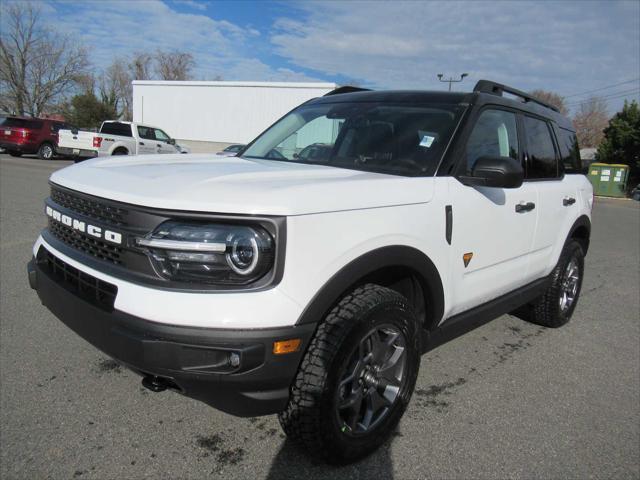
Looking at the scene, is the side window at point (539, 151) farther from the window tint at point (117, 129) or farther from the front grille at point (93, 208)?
the window tint at point (117, 129)

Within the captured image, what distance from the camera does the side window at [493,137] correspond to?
2.98 m

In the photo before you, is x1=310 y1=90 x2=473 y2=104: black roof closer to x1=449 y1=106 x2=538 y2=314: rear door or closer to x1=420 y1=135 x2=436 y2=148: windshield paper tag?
x1=449 y1=106 x2=538 y2=314: rear door

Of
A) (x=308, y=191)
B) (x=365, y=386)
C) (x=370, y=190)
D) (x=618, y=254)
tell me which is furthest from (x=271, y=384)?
(x=618, y=254)

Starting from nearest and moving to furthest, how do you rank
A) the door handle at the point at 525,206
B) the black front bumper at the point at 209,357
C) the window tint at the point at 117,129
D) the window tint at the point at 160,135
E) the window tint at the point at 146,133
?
the black front bumper at the point at 209,357, the door handle at the point at 525,206, the window tint at the point at 117,129, the window tint at the point at 146,133, the window tint at the point at 160,135

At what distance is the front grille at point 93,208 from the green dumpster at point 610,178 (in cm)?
2680

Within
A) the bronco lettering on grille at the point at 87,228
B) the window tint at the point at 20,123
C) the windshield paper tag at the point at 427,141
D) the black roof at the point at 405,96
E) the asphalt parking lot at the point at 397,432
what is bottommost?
the asphalt parking lot at the point at 397,432

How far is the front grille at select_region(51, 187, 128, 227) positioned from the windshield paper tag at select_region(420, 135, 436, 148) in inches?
66.8

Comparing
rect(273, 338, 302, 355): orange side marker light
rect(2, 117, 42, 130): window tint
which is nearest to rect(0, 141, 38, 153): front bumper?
rect(2, 117, 42, 130): window tint

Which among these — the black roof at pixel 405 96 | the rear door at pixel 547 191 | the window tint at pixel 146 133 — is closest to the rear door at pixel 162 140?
the window tint at pixel 146 133

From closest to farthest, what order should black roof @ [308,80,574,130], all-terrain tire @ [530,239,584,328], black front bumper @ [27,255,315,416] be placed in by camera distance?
black front bumper @ [27,255,315,416]
black roof @ [308,80,574,130]
all-terrain tire @ [530,239,584,328]

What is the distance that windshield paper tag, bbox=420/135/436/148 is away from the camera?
9.32ft

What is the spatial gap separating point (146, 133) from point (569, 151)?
1764 cm

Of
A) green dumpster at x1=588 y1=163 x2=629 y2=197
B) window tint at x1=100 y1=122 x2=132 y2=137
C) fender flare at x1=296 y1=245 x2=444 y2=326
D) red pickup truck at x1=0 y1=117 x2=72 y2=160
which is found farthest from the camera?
green dumpster at x1=588 y1=163 x2=629 y2=197

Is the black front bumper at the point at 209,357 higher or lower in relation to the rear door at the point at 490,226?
lower
